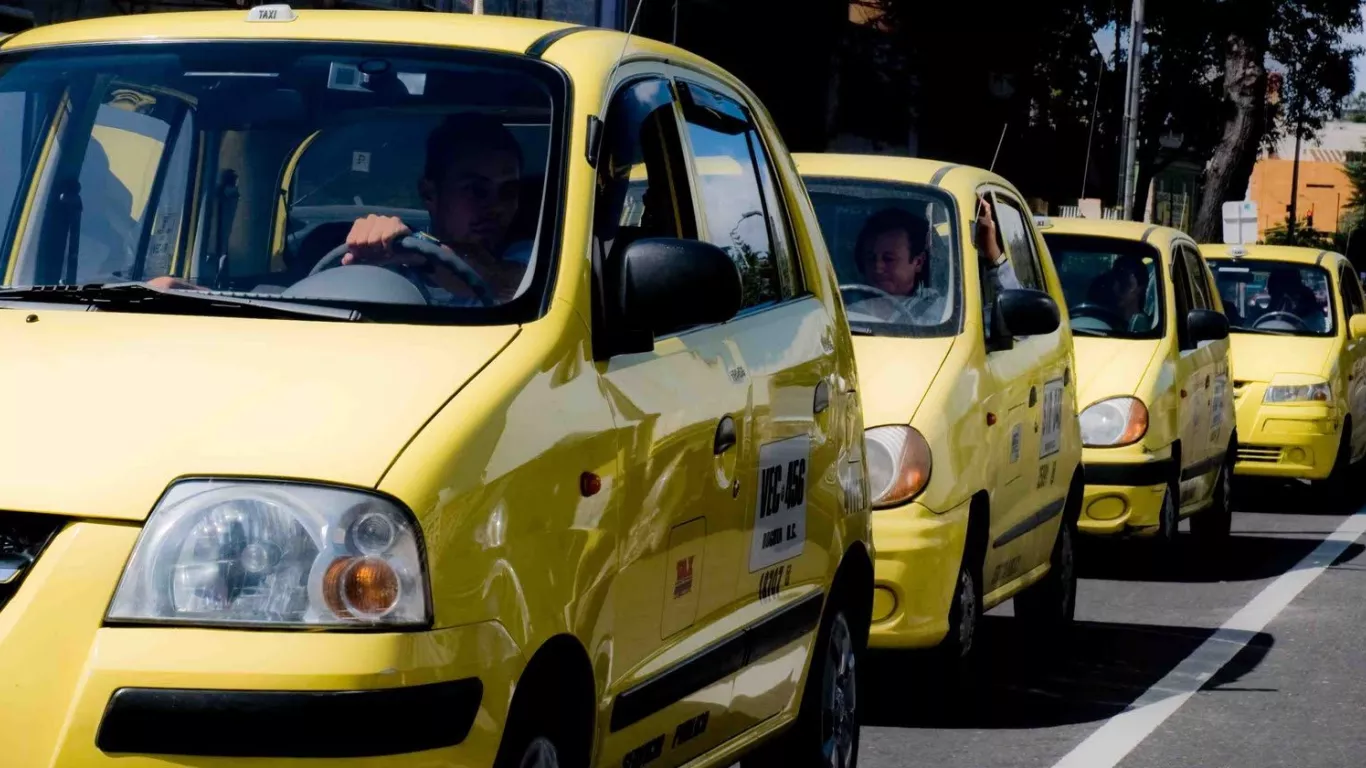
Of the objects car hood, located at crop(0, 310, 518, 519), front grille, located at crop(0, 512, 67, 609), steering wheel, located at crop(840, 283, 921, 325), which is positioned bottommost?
front grille, located at crop(0, 512, 67, 609)

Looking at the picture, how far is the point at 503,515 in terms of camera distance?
12.3ft

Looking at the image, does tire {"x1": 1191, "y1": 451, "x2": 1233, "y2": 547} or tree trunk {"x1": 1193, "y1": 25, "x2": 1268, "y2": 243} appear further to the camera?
tree trunk {"x1": 1193, "y1": 25, "x2": 1268, "y2": 243}

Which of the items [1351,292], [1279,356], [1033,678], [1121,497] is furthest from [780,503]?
[1351,292]

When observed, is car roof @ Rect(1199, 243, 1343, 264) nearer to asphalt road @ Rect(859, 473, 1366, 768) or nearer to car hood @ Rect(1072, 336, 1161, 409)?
asphalt road @ Rect(859, 473, 1366, 768)

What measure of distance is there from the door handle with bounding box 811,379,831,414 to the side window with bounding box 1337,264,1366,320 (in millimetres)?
12362

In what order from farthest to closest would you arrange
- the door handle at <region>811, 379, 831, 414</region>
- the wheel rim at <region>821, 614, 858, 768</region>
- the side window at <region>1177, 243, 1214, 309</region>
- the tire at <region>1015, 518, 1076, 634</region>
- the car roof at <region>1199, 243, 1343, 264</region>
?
1. the car roof at <region>1199, 243, 1343, 264</region>
2. the side window at <region>1177, 243, 1214, 309</region>
3. the tire at <region>1015, 518, 1076, 634</region>
4. the wheel rim at <region>821, 614, 858, 768</region>
5. the door handle at <region>811, 379, 831, 414</region>

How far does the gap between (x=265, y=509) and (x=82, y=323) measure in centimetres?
73

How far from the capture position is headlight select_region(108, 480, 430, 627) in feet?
11.3

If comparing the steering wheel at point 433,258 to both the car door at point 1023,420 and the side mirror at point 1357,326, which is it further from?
the side mirror at point 1357,326

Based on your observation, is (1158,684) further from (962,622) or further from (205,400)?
(205,400)

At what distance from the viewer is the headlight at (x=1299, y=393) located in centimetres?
1605

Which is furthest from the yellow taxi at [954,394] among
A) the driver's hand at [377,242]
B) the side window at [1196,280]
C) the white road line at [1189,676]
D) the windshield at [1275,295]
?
the windshield at [1275,295]

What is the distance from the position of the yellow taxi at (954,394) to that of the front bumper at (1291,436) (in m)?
6.49

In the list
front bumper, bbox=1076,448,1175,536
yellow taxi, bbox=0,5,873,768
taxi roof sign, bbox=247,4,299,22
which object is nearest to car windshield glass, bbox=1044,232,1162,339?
front bumper, bbox=1076,448,1175,536
